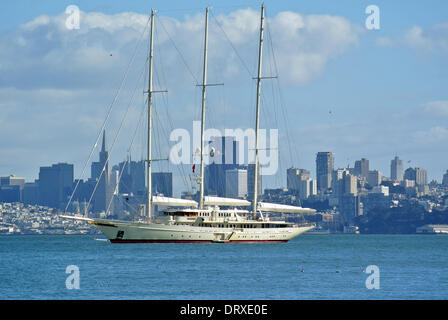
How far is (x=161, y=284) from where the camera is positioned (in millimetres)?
54125

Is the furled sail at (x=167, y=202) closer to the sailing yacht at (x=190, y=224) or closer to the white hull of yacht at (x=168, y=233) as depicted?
the sailing yacht at (x=190, y=224)

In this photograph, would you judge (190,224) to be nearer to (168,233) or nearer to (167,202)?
(168,233)

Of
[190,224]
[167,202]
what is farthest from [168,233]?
[167,202]

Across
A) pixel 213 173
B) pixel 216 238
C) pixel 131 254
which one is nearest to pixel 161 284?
pixel 131 254

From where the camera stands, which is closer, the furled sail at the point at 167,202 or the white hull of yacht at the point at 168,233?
the white hull of yacht at the point at 168,233

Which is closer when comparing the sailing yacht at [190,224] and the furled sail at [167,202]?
the sailing yacht at [190,224]

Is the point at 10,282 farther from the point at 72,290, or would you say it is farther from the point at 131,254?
the point at 131,254

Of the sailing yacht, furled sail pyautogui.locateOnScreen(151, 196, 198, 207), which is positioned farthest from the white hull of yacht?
furled sail pyautogui.locateOnScreen(151, 196, 198, 207)

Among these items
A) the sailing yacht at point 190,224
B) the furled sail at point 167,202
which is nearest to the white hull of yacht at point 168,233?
the sailing yacht at point 190,224

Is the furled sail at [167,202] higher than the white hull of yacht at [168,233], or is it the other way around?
the furled sail at [167,202]

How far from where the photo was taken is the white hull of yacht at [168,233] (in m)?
95.8

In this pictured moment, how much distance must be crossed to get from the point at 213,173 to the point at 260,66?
93.5m

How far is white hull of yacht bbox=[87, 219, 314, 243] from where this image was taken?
314 feet
